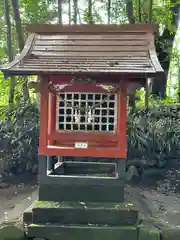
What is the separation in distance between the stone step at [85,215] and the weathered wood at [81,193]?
0.20 meters

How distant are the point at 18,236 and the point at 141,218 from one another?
1607 millimetres

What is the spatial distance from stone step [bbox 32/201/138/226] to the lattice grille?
3.23 feet

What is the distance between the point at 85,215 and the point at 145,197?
2043 mm

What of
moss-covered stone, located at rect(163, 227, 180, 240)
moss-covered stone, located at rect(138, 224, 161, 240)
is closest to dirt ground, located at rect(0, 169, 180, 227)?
moss-covered stone, located at rect(163, 227, 180, 240)

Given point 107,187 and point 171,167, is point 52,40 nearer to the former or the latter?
point 107,187

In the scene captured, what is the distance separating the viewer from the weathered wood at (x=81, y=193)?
13.6 feet

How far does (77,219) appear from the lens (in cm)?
396

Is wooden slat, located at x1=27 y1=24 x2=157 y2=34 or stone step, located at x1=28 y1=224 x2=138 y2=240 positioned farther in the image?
wooden slat, located at x1=27 y1=24 x2=157 y2=34

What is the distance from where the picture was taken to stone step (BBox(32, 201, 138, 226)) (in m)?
3.95

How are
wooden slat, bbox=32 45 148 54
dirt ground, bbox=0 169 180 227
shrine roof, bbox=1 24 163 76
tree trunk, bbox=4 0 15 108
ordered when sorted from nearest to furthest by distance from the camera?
shrine roof, bbox=1 24 163 76 < wooden slat, bbox=32 45 148 54 < dirt ground, bbox=0 169 180 227 < tree trunk, bbox=4 0 15 108

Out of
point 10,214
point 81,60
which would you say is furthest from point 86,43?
point 10,214

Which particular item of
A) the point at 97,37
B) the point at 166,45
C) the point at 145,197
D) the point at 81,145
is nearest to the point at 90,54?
the point at 97,37

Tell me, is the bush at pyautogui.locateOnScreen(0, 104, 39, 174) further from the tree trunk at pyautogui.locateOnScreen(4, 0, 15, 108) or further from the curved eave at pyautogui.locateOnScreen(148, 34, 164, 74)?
the curved eave at pyautogui.locateOnScreen(148, 34, 164, 74)

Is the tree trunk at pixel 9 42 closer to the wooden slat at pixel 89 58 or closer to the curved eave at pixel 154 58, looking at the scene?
the wooden slat at pixel 89 58
